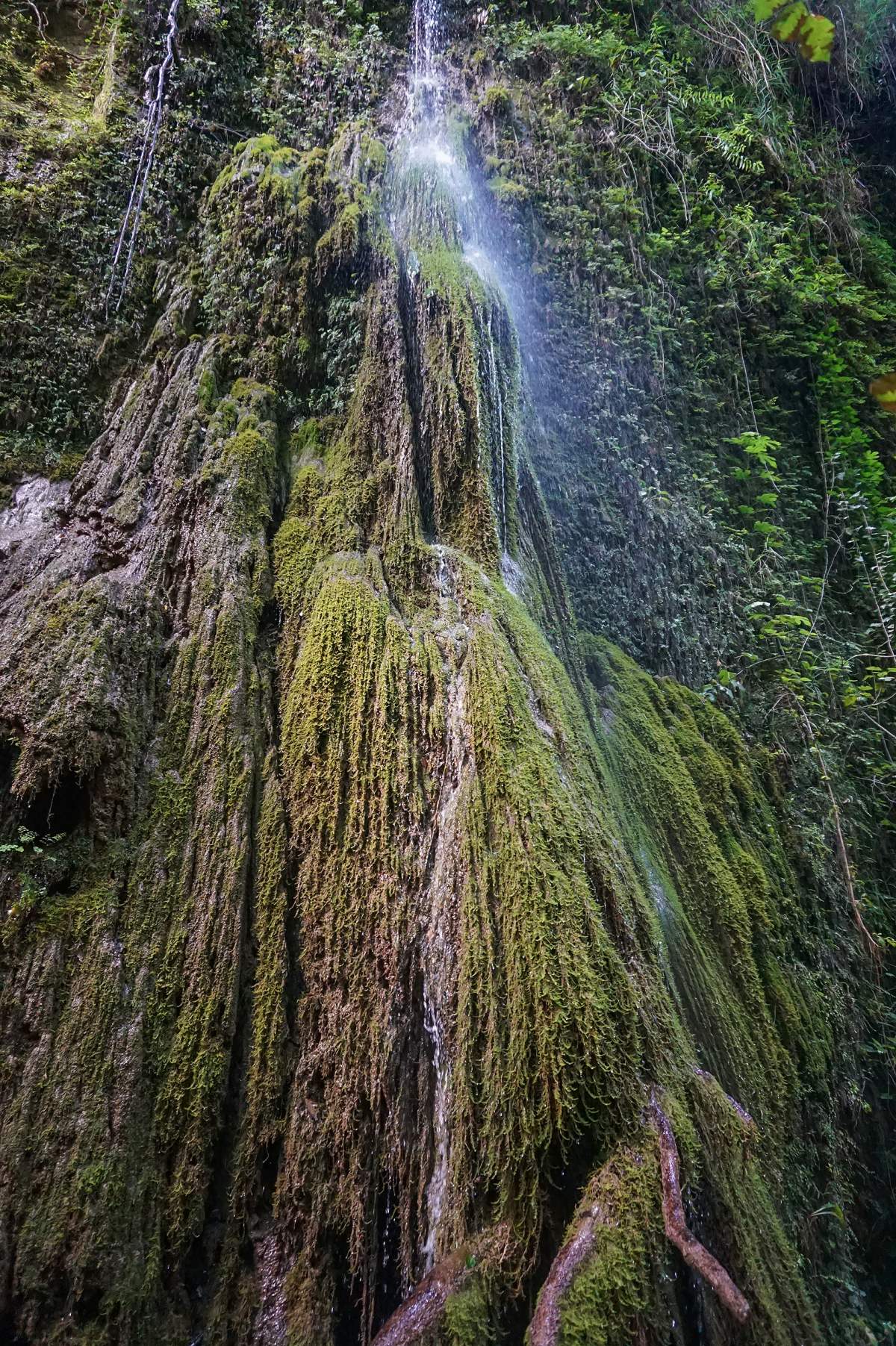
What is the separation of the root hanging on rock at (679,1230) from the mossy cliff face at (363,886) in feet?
0.14

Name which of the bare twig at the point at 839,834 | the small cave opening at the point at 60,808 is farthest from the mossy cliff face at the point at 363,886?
the bare twig at the point at 839,834

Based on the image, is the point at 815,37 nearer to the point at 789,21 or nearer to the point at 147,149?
the point at 789,21

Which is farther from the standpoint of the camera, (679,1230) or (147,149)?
(147,149)

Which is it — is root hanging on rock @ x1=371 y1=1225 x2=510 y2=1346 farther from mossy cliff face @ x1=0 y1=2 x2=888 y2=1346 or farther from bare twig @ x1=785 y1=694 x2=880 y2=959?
bare twig @ x1=785 y1=694 x2=880 y2=959

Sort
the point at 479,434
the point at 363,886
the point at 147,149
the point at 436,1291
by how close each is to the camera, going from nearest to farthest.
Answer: the point at 436,1291 < the point at 363,886 < the point at 479,434 < the point at 147,149

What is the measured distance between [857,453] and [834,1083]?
521 centimetres

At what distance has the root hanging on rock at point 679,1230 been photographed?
239cm

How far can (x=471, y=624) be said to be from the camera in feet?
12.0

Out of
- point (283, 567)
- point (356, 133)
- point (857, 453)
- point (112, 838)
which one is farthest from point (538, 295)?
point (112, 838)

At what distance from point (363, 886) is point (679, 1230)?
1.72 m

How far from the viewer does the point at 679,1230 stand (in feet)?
8.11

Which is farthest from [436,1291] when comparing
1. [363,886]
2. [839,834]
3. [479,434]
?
[479,434]

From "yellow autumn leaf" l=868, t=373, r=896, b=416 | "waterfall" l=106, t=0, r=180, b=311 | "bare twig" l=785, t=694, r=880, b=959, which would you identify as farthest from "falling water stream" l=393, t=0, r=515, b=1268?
"bare twig" l=785, t=694, r=880, b=959

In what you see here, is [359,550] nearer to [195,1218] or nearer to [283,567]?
[283,567]
